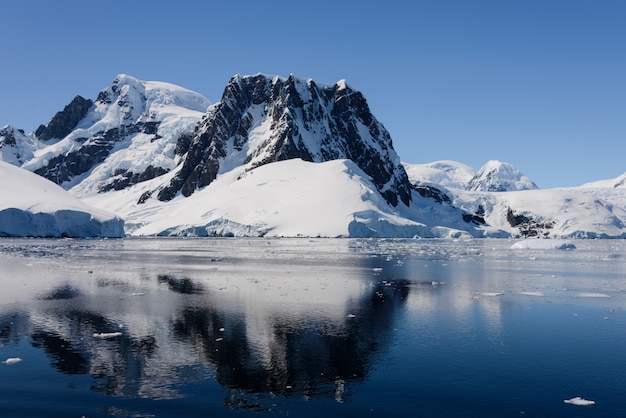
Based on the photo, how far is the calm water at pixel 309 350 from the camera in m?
11.4

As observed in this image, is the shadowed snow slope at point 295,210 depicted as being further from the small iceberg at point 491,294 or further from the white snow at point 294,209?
the small iceberg at point 491,294

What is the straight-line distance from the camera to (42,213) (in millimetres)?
102250

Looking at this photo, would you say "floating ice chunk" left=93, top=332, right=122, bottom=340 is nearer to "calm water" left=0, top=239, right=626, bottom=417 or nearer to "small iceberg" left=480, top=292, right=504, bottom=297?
"calm water" left=0, top=239, right=626, bottom=417

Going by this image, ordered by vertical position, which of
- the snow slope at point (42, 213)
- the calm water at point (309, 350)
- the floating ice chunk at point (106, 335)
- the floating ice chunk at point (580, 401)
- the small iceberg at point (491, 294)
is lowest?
the floating ice chunk at point (580, 401)

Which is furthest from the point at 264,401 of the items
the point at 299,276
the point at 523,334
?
the point at 299,276

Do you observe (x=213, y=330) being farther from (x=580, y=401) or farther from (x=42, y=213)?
(x=42, y=213)

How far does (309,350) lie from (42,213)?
102268 millimetres

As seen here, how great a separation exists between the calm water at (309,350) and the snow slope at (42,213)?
263ft

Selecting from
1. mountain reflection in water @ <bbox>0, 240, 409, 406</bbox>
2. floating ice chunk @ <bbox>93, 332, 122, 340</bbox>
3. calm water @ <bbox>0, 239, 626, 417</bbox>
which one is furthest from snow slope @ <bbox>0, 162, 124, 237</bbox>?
floating ice chunk @ <bbox>93, 332, 122, 340</bbox>

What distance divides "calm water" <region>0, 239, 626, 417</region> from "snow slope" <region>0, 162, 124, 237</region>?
8006cm

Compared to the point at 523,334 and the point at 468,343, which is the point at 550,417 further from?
the point at 523,334

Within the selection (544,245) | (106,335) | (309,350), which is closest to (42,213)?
(544,245)

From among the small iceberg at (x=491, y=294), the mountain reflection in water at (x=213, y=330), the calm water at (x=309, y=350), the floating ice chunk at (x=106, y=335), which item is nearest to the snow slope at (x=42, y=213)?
the mountain reflection in water at (x=213, y=330)

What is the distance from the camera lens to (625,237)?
19275 cm
